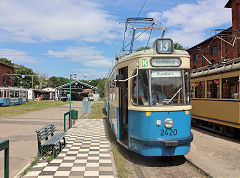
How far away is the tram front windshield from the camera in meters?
5.68

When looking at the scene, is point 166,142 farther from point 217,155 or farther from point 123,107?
point 123,107

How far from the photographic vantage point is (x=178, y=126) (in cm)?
564

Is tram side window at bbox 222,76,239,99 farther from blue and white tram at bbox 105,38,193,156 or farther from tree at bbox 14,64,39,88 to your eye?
tree at bbox 14,64,39,88

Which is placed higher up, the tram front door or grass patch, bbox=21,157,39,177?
the tram front door

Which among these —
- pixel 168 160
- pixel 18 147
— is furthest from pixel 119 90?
pixel 18 147

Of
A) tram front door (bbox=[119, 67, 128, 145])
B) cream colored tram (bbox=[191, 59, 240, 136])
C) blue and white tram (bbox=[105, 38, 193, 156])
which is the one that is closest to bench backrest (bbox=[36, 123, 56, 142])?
tram front door (bbox=[119, 67, 128, 145])

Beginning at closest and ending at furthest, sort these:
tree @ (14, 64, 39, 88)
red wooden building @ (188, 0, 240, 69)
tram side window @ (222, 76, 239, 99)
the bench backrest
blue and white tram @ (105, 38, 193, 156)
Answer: blue and white tram @ (105, 38, 193, 156) < the bench backrest < tram side window @ (222, 76, 239, 99) < red wooden building @ (188, 0, 240, 69) < tree @ (14, 64, 39, 88)

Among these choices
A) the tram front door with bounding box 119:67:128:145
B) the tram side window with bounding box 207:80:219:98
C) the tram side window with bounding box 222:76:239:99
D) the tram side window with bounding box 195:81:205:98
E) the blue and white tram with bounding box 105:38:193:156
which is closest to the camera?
the blue and white tram with bounding box 105:38:193:156

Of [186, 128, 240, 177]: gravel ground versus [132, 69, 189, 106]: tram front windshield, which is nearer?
[186, 128, 240, 177]: gravel ground

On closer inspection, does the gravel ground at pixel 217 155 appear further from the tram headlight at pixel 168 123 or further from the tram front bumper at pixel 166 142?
the tram headlight at pixel 168 123

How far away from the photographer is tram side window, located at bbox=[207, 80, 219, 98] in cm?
1021

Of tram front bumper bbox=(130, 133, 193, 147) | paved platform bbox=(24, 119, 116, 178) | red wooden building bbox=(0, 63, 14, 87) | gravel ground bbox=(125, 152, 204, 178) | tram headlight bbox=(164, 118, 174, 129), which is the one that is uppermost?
red wooden building bbox=(0, 63, 14, 87)

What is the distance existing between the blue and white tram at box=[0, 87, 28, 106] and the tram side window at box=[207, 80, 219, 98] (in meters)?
28.8

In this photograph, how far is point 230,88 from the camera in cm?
920
